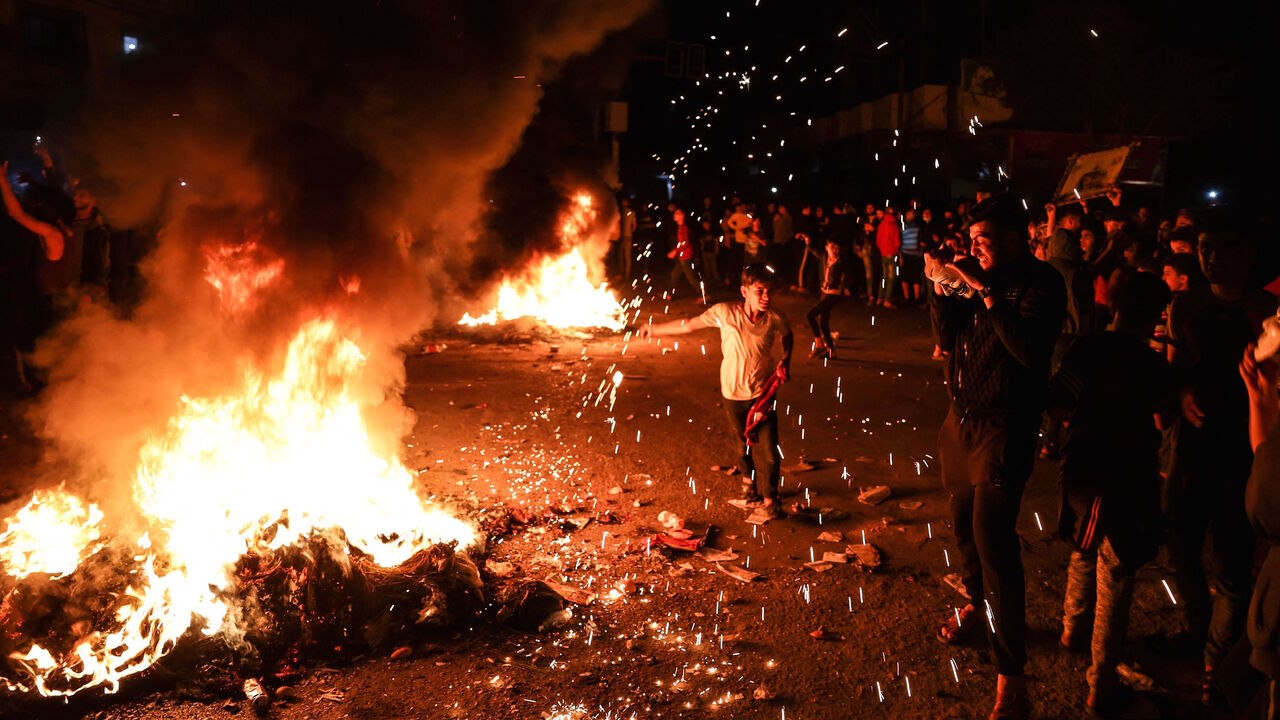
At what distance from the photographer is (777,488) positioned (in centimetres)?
639

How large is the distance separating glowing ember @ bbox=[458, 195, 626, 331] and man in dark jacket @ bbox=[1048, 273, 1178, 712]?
1120 centimetres

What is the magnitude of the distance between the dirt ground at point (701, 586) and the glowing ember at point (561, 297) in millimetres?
5257

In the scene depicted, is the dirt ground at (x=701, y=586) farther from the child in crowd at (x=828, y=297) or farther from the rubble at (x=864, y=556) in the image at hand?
the child in crowd at (x=828, y=297)

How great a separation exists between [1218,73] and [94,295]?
29.5 meters

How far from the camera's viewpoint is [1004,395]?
3744 mm

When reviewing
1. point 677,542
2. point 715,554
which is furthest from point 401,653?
point 715,554

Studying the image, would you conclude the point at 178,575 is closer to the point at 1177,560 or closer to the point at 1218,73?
the point at 1177,560

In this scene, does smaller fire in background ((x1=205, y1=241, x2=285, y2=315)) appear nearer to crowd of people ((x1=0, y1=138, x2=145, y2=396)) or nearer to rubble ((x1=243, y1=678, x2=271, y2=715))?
rubble ((x1=243, y1=678, x2=271, y2=715))

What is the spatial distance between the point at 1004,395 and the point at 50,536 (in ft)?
16.8

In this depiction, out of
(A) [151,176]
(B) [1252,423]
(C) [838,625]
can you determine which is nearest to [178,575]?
(A) [151,176]

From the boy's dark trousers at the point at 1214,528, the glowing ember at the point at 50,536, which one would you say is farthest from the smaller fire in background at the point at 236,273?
the boy's dark trousers at the point at 1214,528

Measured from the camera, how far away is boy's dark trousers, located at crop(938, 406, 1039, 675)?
12.2 feet

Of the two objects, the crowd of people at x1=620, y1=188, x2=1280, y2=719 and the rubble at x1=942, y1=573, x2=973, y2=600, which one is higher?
the crowd of people at x1=620, y1=188, x2=1280, y2=719

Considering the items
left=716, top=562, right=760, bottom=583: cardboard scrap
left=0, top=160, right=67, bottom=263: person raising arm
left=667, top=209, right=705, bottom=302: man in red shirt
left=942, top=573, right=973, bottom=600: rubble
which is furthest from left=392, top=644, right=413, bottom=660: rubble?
left=667, top=209, right=705, bottom=302: man in red shirt
